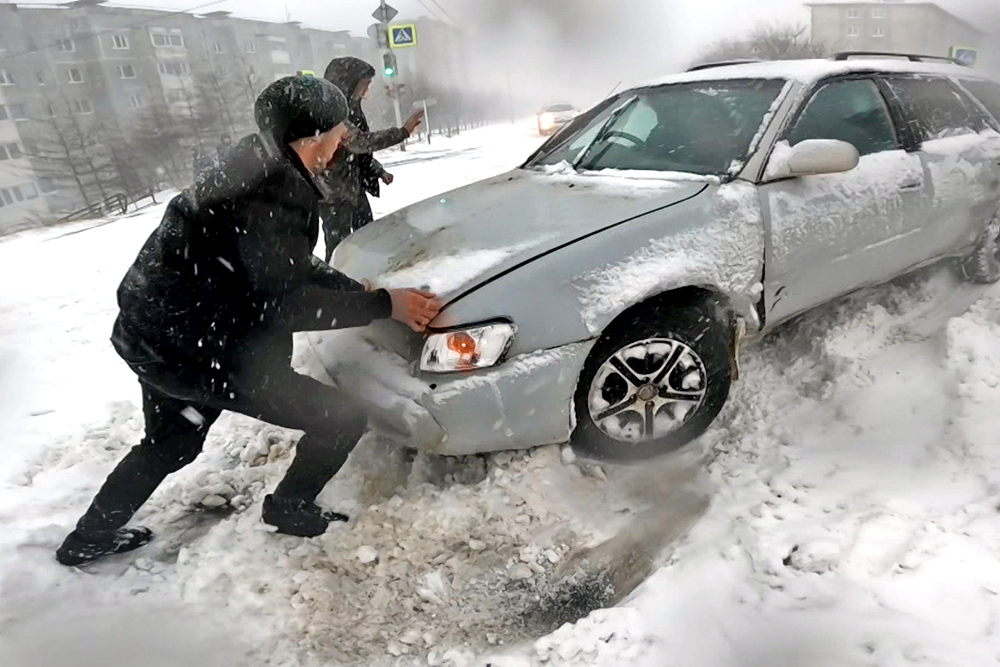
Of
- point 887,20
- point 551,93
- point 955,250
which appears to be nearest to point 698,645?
point 955,250

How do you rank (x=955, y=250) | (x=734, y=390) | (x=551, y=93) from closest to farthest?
(x=734, y=390) → (x=955, y=250) → (x=551, y=93)

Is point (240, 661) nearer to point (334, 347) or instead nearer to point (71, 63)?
point (334, 347)

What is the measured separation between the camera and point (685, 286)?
2.34 metres

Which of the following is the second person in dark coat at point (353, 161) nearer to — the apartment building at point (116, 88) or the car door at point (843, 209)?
the car door at point (843, 209)

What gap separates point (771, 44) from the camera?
10359mm

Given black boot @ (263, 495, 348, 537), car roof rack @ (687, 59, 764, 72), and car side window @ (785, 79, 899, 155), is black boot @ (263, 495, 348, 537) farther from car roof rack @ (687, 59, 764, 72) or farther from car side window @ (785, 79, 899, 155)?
car roof rack @ (687, 59, 764, 72)

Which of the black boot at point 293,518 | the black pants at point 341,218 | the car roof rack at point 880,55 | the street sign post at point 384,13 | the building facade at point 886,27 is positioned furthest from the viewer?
the building facade at point 886,27

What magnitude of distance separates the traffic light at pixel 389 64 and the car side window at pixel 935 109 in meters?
8.53

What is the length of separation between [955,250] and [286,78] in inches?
138

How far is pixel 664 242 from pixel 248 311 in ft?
4.74

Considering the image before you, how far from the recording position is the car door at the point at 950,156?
315 cm

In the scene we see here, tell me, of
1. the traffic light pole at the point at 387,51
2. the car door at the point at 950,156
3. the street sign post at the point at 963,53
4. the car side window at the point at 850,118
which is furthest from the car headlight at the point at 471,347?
the street sign post at the point at 963,53

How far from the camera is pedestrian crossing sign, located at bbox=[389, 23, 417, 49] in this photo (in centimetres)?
941

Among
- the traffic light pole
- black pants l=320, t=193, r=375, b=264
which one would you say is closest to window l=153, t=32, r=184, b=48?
the traffic light pole
